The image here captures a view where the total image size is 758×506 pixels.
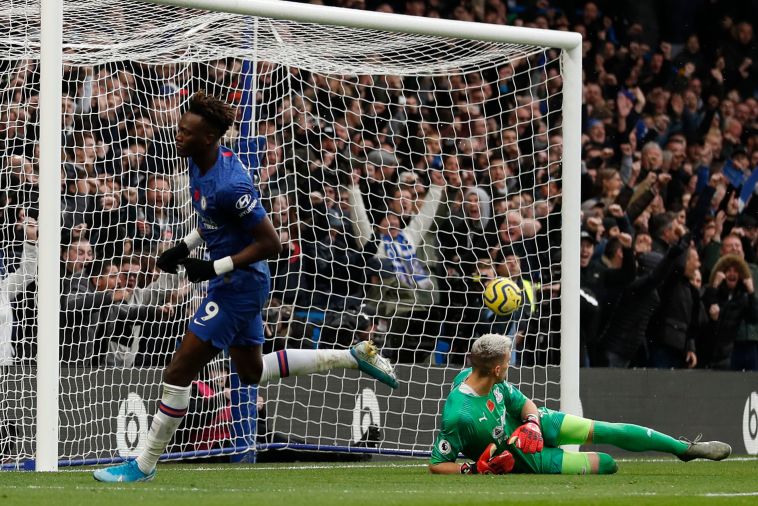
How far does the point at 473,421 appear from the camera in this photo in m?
8.48

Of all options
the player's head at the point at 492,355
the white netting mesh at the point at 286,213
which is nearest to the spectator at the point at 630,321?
the white netting mesh at the point at 286,213

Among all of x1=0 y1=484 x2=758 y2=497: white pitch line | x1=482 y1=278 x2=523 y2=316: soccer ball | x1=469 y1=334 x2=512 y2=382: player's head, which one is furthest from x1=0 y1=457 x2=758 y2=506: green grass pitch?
x1=482 y1=278 x2=523 y2=316: soccer ball

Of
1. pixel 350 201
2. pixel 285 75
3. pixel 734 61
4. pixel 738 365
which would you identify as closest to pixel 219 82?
pixel 285 75

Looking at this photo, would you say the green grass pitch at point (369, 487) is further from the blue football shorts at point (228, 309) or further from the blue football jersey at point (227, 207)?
the blue football jersey at point (227, 207)

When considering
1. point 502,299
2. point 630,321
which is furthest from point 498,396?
point 630,321

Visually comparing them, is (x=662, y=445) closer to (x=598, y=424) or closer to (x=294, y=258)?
(x=598, y=424)

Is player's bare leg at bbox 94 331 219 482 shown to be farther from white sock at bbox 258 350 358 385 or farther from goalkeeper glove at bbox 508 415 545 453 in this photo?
goalkeeper glove at bbox 508 415 545 453

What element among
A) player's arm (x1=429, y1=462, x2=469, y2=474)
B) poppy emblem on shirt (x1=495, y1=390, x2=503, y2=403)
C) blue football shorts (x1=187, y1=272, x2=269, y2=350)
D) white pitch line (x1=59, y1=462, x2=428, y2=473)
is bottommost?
white pitch line (x1=59, y1=462, x2=428, y2=473)

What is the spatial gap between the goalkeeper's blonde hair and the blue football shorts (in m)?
1.47

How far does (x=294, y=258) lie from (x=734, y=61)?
861 cm

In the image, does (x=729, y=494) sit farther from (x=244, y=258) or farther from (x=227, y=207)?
(x=227, y=207)

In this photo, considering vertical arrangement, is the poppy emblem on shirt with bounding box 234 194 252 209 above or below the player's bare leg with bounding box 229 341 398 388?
above

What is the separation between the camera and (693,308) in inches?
516

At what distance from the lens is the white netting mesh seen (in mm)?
9953
